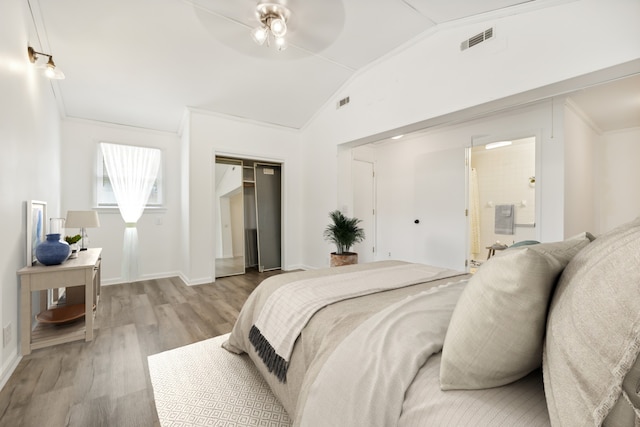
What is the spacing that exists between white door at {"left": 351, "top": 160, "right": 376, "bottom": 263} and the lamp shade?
4.10m

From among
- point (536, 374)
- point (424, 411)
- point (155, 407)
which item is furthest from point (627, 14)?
point (155, 407)

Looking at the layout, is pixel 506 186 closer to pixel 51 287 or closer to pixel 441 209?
pixel 441 209

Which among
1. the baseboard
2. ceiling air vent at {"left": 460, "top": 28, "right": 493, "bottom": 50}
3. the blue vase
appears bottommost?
the baseboard

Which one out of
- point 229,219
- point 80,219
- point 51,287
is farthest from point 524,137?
point 80,219

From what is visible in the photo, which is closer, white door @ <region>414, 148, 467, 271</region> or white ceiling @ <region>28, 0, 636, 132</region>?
white ceiling @ <region>28, 0, 636, 132</region>

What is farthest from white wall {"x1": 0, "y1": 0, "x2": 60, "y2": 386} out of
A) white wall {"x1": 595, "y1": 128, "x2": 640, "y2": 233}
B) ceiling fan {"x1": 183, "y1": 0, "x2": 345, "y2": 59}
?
white wall {"x1": 595, "y1": 128, "x2": 640, "y2": 233}

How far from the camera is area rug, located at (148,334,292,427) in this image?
147cm

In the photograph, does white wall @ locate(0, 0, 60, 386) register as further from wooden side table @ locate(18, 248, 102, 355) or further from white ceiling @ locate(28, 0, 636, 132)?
white ceiling @ locate(28, 0, 636, 132)

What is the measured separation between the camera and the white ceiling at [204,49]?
2.62 m

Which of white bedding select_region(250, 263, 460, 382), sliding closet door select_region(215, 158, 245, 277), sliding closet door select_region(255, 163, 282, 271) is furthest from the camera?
sliding closet door select_region(255, 163, 282, 271)

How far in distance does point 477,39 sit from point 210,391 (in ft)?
12.5

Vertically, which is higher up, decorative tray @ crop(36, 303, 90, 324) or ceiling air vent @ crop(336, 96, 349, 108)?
ceiling air vent @ crop(336, 96, 349, 108)

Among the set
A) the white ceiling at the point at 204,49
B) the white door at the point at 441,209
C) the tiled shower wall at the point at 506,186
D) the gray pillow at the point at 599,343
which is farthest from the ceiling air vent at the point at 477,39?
the gray pillow at the point at 599,343

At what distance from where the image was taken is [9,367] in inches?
73.2
